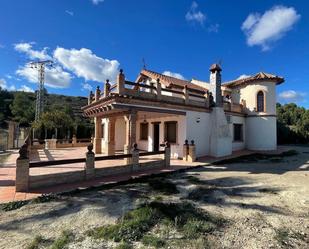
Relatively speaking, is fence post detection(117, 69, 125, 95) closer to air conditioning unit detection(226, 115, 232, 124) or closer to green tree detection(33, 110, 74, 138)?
air conditioning unit detection(226, 115, 232, 124)

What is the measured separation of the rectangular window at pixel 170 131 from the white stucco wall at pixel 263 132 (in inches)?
322

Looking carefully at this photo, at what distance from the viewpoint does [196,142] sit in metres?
14.0

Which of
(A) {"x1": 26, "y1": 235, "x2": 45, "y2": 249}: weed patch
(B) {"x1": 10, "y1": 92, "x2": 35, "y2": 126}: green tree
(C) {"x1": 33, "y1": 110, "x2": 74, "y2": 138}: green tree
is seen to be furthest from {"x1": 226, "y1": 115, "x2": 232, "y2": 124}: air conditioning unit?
(B) {"x1": 10, "y1": 92, "x2": 35, "y2": 126}: green tree

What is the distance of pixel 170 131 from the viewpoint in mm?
14547

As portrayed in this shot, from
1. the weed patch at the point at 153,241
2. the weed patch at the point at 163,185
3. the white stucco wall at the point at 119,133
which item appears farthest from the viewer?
the white stucco wall at the point at 119,133

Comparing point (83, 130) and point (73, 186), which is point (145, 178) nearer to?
point (73, 186)

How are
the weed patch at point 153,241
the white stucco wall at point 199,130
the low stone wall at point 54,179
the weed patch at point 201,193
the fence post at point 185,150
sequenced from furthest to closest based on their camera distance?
the white stucco wall at point 199,130
the fence post at point 185,150
the low stone wall at point 54,179
the weed patch at point 201,193
the weed patch at point 153,241

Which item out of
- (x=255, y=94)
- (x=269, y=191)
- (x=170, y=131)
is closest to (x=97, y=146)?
(x=170, y=131)

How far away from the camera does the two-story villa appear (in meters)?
11.1

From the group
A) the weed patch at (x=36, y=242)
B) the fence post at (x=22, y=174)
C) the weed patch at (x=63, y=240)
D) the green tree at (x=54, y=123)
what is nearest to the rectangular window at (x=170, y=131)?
the fence post at (x=22, y=174)

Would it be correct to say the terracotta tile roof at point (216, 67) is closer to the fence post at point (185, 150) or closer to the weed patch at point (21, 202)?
the fence post at point (185, 150)

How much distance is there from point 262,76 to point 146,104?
11.5 meters

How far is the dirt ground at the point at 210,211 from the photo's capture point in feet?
13.3

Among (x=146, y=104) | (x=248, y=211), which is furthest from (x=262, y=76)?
(x=248, y=211)
